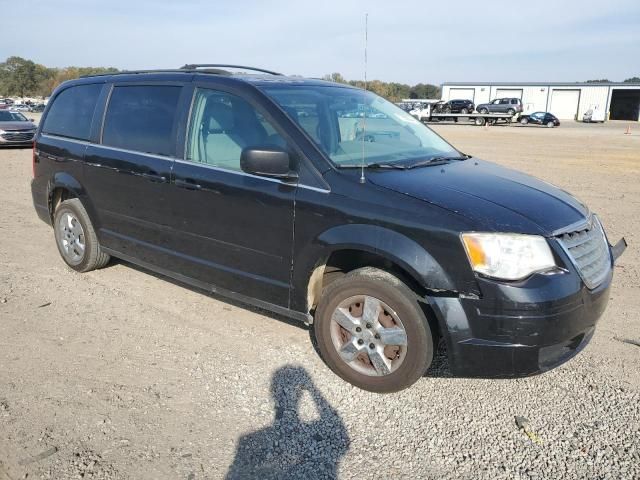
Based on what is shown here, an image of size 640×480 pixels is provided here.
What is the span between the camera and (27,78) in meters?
102

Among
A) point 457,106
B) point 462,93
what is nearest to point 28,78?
point 462,93

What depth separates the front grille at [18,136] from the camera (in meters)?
18.3

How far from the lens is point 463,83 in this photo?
69062 mm

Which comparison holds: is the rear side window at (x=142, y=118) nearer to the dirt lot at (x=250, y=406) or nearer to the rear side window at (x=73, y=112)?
the rear side window at (x=73, y=112)

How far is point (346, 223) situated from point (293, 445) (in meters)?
1.29

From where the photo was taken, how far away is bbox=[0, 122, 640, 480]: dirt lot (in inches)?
107

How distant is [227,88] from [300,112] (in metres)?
0.61

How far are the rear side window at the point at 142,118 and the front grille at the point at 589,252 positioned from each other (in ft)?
9.45

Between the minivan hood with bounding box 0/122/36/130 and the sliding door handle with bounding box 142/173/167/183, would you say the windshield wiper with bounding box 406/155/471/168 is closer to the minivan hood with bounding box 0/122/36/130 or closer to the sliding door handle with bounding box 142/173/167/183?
the sliding door handle with bounding box 142/173/167/183

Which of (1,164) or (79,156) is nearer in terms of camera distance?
(79,156)

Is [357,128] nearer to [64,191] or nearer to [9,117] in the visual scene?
[64,191]

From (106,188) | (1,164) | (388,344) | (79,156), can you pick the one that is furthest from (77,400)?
(1,164)

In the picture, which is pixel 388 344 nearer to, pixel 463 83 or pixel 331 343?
pixel 331 343

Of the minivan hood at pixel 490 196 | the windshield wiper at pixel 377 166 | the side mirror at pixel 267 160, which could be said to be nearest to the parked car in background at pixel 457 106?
→ the minivan hood at pixel 490 196
